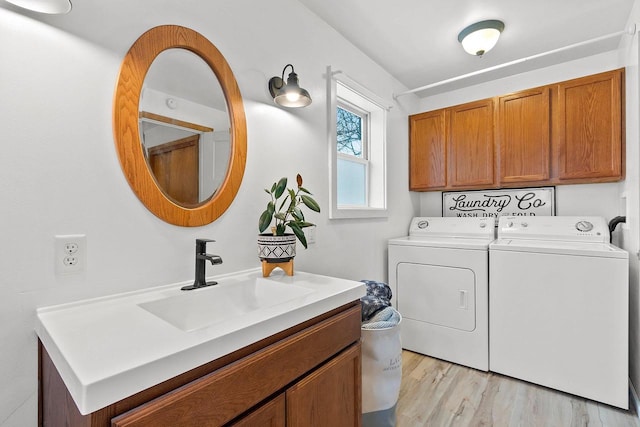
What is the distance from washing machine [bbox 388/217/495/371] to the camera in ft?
7.52

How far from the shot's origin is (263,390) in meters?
0.84

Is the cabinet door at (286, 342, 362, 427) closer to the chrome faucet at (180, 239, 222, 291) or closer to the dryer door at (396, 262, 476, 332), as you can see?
the chrome faucet at (180, 239, 222, 291)

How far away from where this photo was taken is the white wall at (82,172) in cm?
89

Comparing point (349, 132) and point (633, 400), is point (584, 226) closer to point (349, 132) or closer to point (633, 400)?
point (633, 400)

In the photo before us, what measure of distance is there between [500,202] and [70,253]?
319 cm

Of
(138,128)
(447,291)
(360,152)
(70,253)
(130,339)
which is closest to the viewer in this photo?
(130,339)

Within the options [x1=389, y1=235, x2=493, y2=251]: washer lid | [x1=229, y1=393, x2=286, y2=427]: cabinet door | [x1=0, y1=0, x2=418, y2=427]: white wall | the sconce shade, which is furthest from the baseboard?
the sconce shade

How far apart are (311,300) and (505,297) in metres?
1.81

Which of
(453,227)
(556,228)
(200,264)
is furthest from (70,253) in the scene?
(556,228)

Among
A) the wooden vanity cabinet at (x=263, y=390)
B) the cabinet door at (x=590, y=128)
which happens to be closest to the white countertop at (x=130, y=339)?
the wooden vanity cabinet at (x=263, y=390)

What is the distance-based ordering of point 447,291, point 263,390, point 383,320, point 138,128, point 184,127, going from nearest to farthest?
point 263,390
point 138,128
point 184,127
point 383,320
point 447,291

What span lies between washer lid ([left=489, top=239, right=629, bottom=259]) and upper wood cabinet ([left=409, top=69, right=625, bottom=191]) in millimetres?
528

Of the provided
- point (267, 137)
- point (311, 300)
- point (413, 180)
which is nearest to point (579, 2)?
point (413, 180)

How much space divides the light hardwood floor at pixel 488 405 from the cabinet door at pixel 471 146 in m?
1.61
